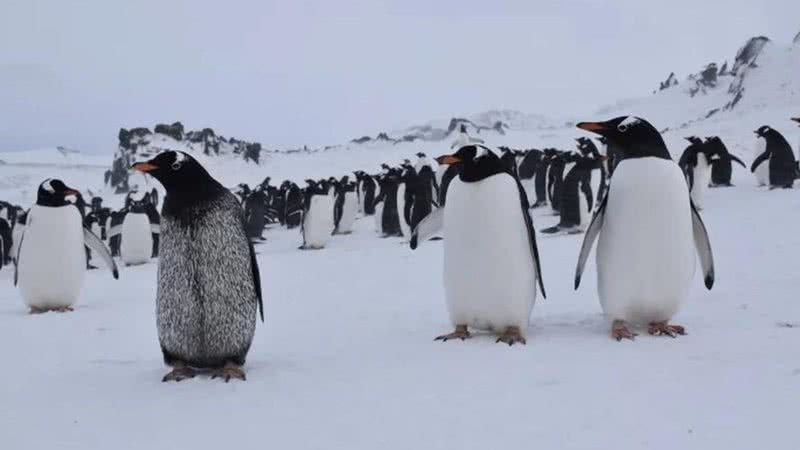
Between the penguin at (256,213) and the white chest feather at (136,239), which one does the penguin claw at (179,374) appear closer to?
the white chest feather at (136,239)

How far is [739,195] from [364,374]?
11.4 metres

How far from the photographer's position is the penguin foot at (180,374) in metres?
3.64

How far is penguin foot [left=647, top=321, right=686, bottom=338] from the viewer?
13.4 feet

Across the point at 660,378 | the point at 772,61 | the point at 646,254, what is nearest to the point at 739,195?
the point at 646,254

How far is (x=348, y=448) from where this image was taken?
2529 millimetres

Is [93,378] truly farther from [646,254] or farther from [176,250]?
[646,254]

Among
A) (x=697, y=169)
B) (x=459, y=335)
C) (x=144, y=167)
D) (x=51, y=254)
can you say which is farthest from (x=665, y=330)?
(x=697, y=169)

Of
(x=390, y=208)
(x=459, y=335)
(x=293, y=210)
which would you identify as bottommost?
(x=293, y=210)

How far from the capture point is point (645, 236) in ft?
13.6

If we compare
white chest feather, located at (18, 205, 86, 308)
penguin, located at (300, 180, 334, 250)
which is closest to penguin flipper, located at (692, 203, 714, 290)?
white chest feather, located at (18, 205, 86, 308)

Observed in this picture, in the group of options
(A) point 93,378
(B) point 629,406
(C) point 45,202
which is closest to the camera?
(B) point 629,406

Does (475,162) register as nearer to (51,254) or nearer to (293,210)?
(51,254)

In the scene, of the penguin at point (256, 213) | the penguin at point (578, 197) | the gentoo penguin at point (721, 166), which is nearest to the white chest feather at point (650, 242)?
the penguin at point (578, 197)

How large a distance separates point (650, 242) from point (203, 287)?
2271 millimetres
